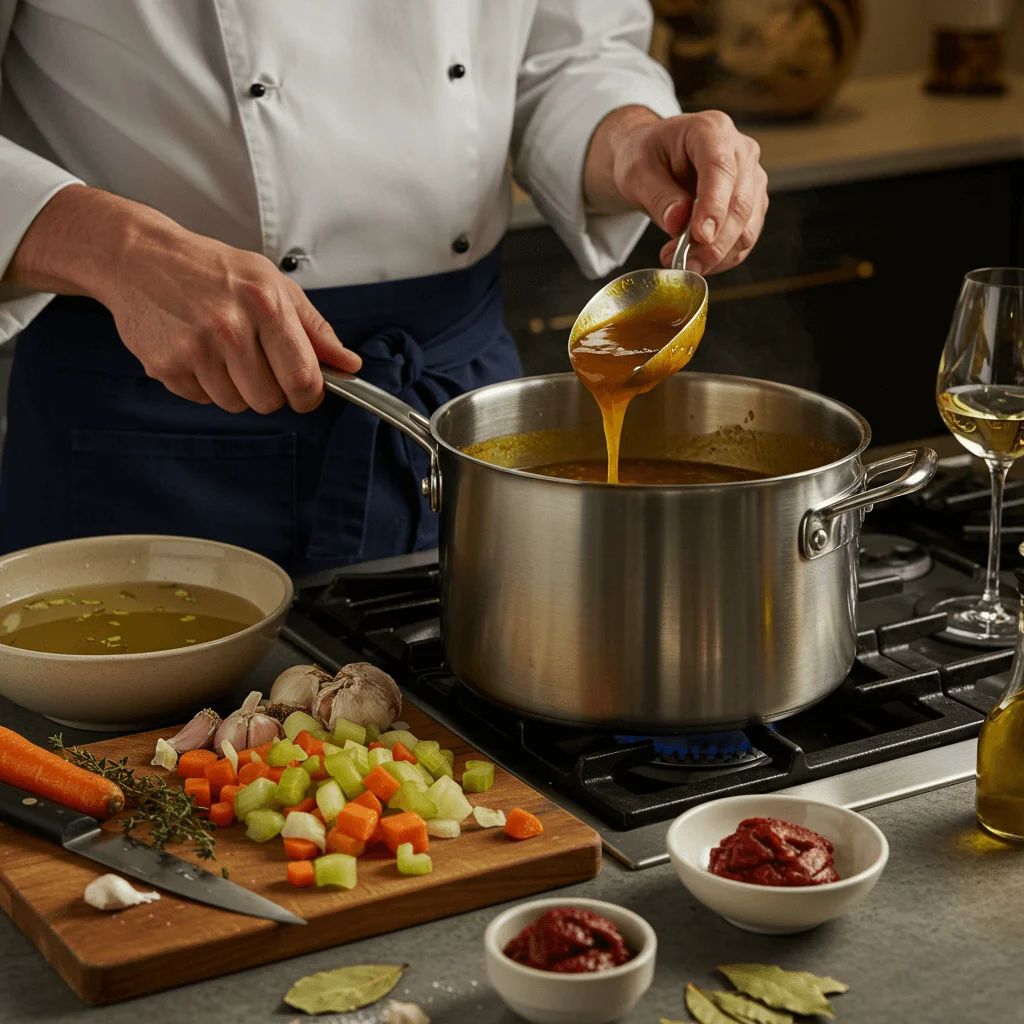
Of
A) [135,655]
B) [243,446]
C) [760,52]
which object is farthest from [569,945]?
[760,52]

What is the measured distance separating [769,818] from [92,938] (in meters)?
0.40

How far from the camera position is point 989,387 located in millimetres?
1366

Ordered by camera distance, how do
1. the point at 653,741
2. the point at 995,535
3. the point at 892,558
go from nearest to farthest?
the point at 653,741, the point at 995,535, the point at 892,558

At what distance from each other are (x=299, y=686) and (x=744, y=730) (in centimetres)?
33

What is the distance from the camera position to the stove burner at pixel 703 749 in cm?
108

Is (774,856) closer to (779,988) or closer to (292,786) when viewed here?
(779,988)

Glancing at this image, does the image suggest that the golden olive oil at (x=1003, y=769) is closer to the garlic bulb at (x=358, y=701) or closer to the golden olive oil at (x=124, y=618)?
the garlic bulb at (x=358, y=701)

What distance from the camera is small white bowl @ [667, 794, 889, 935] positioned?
0.85m

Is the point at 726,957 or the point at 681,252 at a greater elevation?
the point at 681,252

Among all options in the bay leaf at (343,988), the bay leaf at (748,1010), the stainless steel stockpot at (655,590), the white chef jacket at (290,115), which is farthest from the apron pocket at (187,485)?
the bay leaf at (748,1010)

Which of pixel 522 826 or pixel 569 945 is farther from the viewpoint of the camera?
pixel 522 826

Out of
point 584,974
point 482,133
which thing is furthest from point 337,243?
point 584,974

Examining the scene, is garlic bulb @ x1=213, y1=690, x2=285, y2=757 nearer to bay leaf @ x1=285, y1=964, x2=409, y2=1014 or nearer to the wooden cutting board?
the wooden cutting board

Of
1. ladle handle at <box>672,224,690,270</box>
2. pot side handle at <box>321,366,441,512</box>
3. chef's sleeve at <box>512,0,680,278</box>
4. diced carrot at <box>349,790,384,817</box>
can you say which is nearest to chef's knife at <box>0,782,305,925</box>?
diced carrot at <box>349,790,384,817</box>
